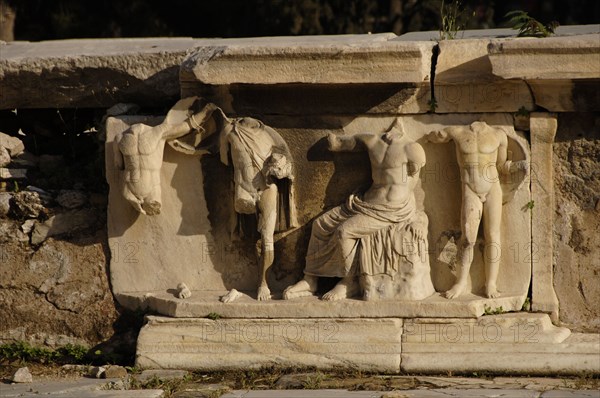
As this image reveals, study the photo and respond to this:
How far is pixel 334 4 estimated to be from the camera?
53.2 feet

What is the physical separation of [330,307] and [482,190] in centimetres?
110

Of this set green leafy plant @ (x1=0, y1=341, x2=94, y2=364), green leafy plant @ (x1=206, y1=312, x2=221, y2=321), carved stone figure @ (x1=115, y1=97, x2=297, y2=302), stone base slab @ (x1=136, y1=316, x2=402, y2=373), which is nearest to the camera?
stone base slab @ (x1=136, y1=316, x2=402, y2=373)

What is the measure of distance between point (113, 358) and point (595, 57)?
332 centimetres

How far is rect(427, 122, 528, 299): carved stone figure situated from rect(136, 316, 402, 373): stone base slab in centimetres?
53

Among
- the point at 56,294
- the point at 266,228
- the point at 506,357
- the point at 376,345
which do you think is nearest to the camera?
the point at 506,357

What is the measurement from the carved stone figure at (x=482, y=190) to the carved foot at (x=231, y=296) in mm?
1231

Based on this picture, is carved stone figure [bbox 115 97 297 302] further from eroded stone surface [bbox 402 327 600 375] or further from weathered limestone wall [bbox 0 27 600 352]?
eroded stone surface [bbox 402 327 600 375]

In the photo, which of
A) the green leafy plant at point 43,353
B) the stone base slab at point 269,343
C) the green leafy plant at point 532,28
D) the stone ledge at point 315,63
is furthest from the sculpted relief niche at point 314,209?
the green leafy plant at point 532,28

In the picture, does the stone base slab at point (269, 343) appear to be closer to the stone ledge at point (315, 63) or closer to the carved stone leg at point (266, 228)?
the carved stone leg at point (266, 228)

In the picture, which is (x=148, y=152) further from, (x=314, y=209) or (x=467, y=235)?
(x=467, y=235)

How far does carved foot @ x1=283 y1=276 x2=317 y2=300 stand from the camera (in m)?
8.34

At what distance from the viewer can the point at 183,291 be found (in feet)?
27.8

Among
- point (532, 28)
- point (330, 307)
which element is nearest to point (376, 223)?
point (330, 307)

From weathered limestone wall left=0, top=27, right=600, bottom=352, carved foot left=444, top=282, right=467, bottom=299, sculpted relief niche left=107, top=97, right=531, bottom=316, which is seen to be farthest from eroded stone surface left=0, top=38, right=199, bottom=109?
carved foot left=444, top=282, right=467, bottom=299
